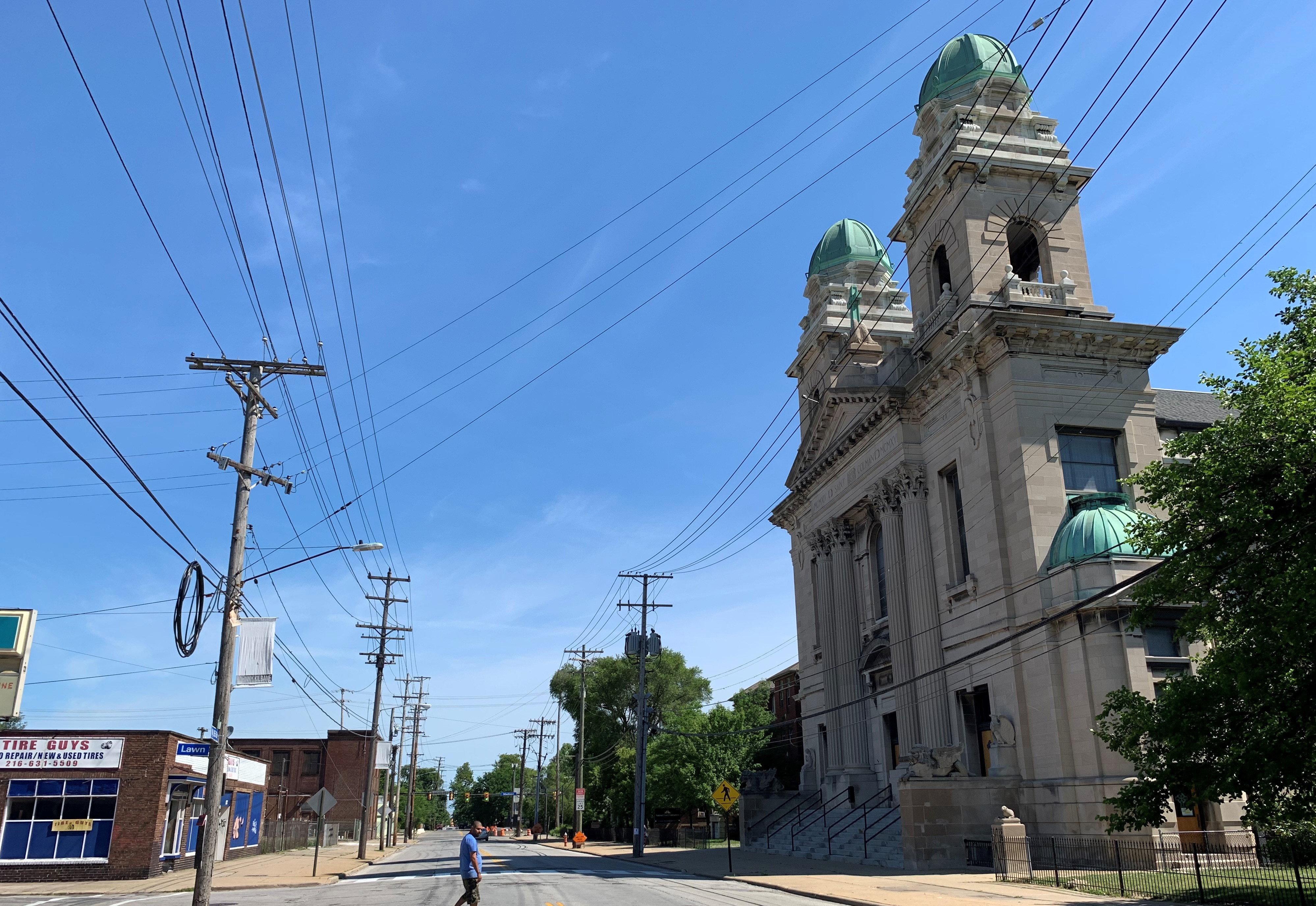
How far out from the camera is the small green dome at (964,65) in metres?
39.4

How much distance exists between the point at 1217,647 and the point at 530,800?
480 ft

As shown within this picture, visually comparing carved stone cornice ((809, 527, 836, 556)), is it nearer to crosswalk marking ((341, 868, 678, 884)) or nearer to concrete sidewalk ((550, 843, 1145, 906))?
concrete sidewalk ((550, 843, 1145, 906))

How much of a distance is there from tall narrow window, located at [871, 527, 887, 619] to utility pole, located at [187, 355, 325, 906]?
2659 cm

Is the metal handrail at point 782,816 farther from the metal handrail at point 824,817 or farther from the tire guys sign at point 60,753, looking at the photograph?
the tire guys sign at point 60,753

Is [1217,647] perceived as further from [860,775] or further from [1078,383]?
[860,775]

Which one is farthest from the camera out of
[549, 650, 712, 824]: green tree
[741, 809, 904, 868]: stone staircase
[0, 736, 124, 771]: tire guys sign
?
[549, 650, 712, 824]: green tree

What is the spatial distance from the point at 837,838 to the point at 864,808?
2184 mm

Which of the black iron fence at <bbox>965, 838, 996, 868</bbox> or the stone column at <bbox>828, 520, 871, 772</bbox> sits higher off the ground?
the stone column at <bbox>828, 520, 871, 772</bbox>

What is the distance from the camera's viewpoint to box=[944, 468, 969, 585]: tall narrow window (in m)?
33.9

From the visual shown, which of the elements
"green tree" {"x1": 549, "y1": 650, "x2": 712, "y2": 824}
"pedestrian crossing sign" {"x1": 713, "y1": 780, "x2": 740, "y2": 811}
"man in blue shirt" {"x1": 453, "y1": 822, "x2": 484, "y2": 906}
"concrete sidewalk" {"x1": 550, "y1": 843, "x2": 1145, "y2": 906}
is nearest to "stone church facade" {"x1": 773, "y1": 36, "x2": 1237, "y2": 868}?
"concrete sidewalk" {"x1": 550, "y1": 843, "x2": 1145, "y2": 906}

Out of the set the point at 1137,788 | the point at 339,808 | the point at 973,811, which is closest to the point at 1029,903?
the point at 1137,788

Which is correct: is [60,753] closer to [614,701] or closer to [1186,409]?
[1186,409]

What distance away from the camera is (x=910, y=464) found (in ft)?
121

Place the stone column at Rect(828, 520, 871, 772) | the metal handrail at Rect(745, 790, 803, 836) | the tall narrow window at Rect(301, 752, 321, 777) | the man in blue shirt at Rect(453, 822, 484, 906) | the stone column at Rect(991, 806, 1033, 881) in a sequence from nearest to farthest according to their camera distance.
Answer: the man in blue shirt at Rect(453, 822, 484, 906)
the stone column at Rect(991, 806, 1033, 881)
the stone column at Rect(828, 520, 871, 772)
the metal handrail at Rect(745, 790, 803, 836)
the tall narrow window at Rect(301, 752, 321, 777)
